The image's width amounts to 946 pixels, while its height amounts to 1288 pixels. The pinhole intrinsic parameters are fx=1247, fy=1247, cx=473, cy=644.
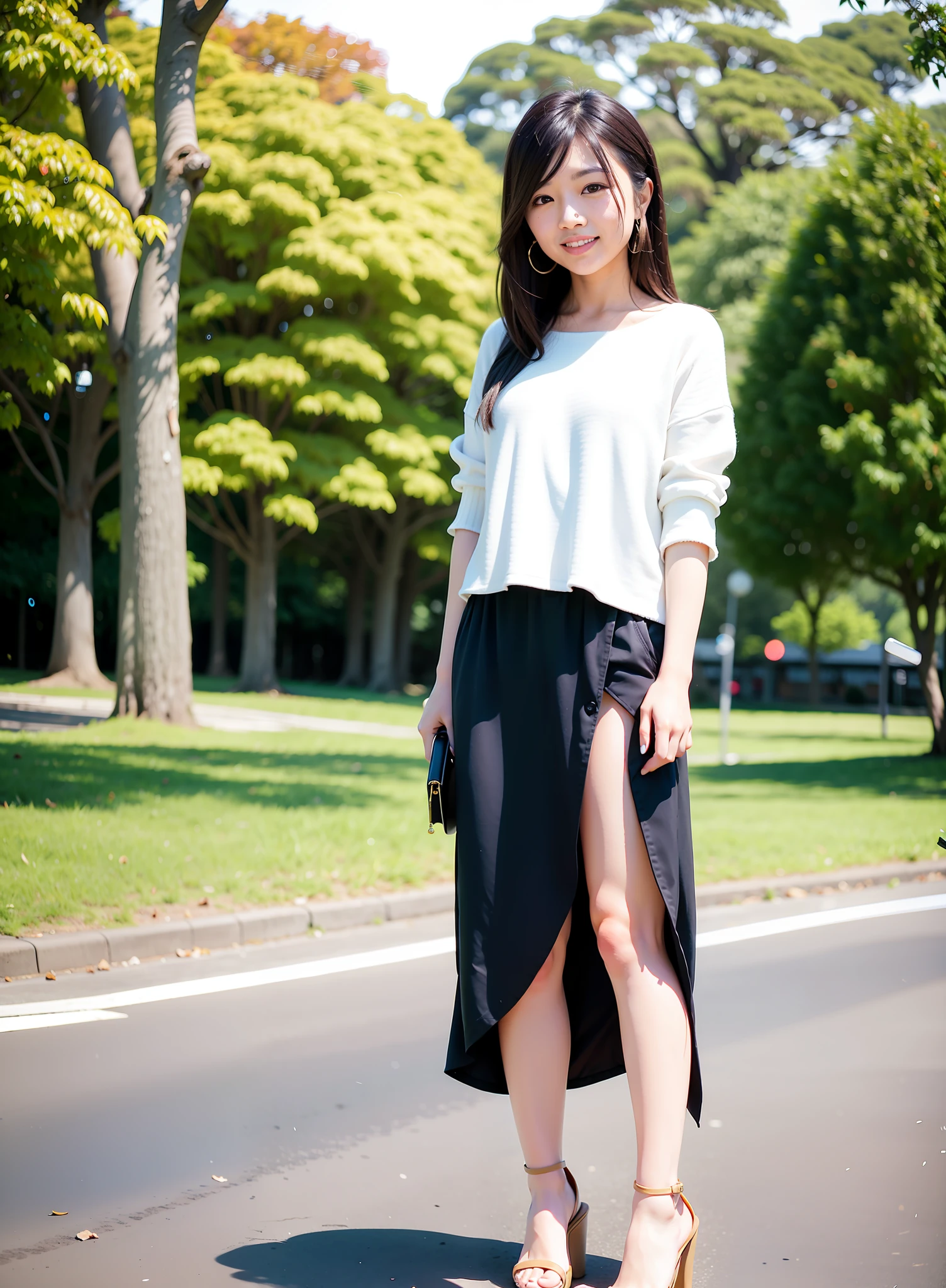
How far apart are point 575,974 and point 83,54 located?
8100 mm

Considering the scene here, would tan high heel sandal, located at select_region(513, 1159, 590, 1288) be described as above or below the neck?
below

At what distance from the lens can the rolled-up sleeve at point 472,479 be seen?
2.56m

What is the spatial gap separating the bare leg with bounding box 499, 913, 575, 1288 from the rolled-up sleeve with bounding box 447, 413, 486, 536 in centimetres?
83

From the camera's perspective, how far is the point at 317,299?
944 inches

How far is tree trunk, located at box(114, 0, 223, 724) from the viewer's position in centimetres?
1271

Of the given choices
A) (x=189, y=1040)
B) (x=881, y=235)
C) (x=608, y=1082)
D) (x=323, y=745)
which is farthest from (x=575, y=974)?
(x=881, y=235)

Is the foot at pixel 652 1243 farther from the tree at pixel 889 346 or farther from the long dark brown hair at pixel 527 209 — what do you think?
the tree at pixel 889 346

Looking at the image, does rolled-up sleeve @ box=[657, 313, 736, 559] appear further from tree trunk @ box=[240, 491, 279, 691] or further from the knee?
tree trunk @ box=[240, 491, 279, 691]

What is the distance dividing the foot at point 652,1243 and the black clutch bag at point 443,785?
781mm

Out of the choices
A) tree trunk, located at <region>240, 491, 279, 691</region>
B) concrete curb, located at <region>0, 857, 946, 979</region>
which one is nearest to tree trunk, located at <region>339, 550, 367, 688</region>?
tree trunk, located at <region>240, 491, 279, 691</region>

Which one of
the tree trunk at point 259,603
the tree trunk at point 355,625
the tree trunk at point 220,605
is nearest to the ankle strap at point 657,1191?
the tree trunk at point 259,603

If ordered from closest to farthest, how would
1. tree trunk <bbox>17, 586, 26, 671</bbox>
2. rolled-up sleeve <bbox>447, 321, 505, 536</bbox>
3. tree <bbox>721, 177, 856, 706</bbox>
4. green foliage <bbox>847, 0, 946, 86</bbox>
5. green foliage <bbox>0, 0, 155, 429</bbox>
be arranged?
rolled-up sleeve <bbox>447, 321, 505, 536</bbox>, green foliage <bbox>847, 0, 946, 86</bbox>, green foliage <bbox>0, 0, 155, 429</bbox>, tree <bbox>721, 177, 856, 706</bbox>, tree trunk <bbox>17, 586, 26, 671</bbox>

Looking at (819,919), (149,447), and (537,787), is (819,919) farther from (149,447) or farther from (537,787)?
→ (149,447)

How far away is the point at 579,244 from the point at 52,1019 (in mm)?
3237
